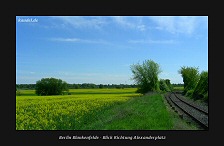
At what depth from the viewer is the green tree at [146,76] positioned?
173ft

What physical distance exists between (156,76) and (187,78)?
4.49 m

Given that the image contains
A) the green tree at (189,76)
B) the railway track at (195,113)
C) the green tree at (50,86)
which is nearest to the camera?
the railway track at (195,113)

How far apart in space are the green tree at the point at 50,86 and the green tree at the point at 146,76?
45.2ft

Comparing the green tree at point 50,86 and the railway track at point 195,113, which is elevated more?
the green tree at point 50,86

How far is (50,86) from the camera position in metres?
42.2

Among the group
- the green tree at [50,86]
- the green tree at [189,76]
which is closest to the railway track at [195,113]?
the green tree at [50,86]

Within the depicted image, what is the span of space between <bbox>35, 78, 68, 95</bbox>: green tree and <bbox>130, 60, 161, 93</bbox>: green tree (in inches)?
542

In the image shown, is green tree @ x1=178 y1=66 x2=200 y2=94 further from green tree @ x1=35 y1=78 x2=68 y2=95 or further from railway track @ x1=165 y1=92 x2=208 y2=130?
railway track @ x1=165 y1=92 x2=208 y2=130

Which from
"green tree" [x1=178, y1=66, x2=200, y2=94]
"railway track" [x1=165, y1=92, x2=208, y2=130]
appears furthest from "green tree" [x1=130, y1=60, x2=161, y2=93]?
"railway track" [x1=165, y1=92, x2=208, y2=130]

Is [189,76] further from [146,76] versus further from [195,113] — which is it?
[195,113]

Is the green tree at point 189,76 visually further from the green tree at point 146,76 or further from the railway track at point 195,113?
the railway track at point 195,113
